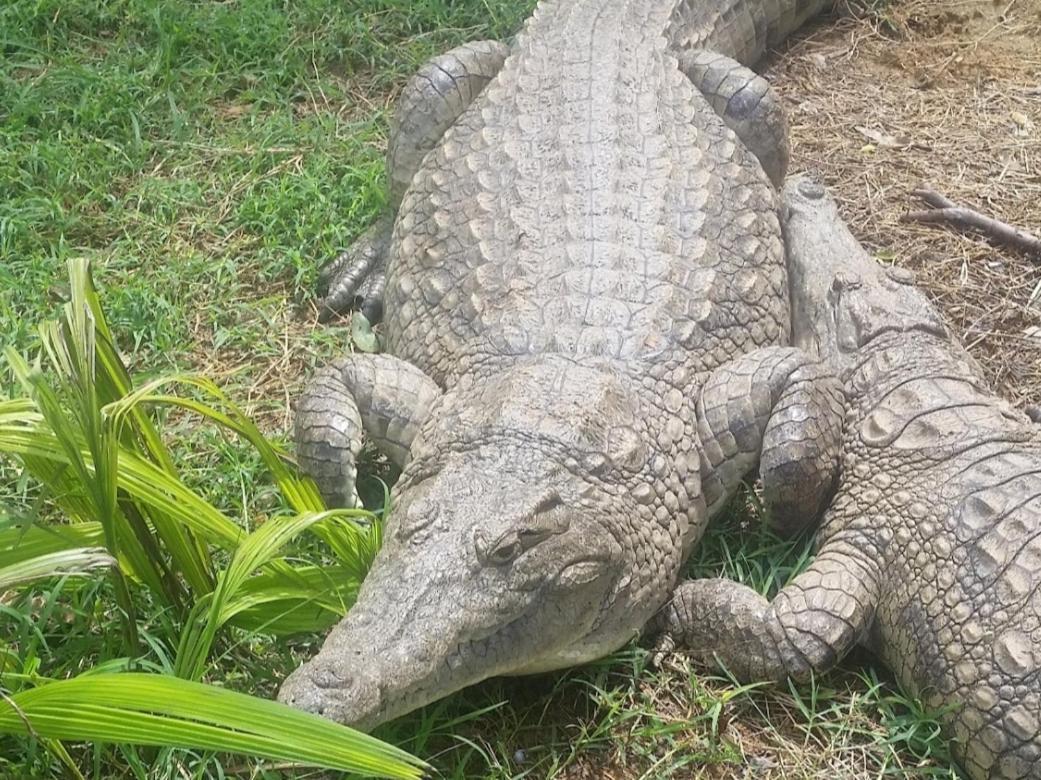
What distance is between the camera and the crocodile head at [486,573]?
102 inches

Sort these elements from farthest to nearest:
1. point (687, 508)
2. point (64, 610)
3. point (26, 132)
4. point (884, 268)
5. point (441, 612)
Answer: point (26, 132) → point (884, 268) → point (687, 508) → point (64, 610) → point (441, 612)

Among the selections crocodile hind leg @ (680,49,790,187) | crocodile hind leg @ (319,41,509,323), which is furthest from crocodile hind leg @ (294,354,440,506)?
crocodile hind leg @ (680,49,790,187)

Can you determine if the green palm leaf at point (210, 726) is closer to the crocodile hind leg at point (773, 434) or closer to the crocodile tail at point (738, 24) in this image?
the crocodile hind leg at point (773, 434)

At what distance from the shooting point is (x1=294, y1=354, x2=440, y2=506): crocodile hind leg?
3436 mm

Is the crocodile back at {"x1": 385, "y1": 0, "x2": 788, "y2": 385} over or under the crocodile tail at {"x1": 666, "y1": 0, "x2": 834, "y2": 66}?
under

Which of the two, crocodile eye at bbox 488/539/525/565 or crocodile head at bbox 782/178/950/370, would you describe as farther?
crocodile head at bbox 782/178/950/370

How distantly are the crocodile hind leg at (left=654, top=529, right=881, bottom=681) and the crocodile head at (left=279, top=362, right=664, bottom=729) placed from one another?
19 centimetres

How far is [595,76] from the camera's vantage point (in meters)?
4.26

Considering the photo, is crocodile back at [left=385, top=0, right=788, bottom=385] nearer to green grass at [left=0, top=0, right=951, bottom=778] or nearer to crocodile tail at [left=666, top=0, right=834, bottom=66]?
crocodile tail at [left=666, top=0, right=834, bottom=66]

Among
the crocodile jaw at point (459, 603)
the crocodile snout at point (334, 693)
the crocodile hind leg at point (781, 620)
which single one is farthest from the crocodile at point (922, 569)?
the crocodile snout at point (334, 693)

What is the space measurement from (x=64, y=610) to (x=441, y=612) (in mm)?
1066

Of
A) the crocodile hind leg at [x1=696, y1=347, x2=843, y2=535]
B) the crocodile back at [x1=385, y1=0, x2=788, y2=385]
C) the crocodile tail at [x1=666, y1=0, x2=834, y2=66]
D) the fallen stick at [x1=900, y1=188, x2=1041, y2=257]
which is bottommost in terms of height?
the crocodile hind leg at [x1=696, y1=347, x2=843, y2=535]

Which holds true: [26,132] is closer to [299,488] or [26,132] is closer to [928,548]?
[299,488]

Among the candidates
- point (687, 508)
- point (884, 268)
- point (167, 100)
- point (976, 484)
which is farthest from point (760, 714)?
point (167, 100)
